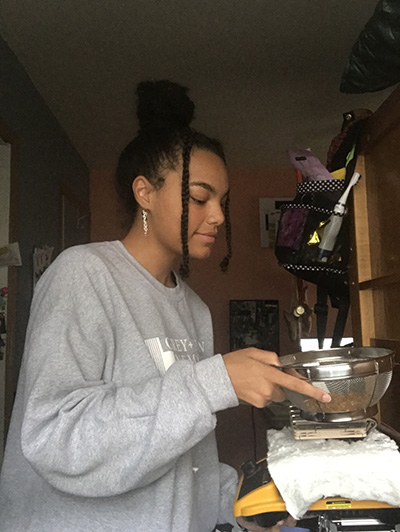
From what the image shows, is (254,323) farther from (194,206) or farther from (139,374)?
(139,374)

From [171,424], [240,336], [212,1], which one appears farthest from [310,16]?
[240,336]

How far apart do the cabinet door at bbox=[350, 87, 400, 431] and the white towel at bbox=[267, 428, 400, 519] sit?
0.40 metres

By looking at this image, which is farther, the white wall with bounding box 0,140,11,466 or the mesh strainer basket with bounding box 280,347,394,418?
the white wall with bounding box 0,140,11,466

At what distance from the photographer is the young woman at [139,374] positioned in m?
0.68

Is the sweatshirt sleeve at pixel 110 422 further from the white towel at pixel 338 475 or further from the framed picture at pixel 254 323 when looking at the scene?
the framed picture at pixel 254 323

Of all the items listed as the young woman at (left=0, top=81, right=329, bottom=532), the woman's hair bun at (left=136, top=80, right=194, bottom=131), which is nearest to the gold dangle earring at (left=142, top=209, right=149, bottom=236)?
the young woman at (left=0, top=81, right=329, bottom=532)

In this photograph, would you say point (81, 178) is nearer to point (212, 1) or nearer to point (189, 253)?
point (212, 1)

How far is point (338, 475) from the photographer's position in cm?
72

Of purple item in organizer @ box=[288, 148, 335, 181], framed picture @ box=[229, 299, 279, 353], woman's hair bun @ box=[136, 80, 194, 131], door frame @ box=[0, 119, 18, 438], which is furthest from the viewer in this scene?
framed picture @ box=[229, 299, 279, 353]

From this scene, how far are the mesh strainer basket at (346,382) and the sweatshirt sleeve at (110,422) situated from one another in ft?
0.42

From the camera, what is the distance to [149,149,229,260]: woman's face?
1045 mm

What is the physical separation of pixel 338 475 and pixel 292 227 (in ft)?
2.64

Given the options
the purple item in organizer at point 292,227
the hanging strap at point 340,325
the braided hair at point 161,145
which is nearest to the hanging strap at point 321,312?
the hanging strap at point 340,325

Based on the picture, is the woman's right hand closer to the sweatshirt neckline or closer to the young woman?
the young woman
